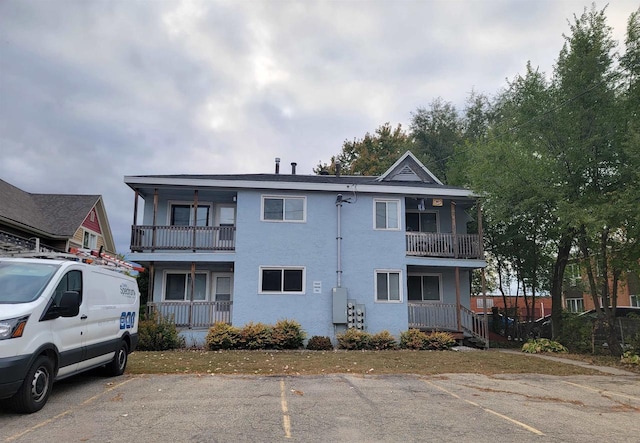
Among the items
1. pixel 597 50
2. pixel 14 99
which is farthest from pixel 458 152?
pixel 14 99

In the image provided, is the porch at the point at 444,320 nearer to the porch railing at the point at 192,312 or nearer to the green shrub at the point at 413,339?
the green shrub at the point at 413,339

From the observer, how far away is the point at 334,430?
18.1 feet

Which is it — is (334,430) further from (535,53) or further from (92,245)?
(92,245)

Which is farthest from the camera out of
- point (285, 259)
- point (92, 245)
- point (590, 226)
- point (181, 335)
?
point (92, 245)

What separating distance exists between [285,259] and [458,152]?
48.4 ft

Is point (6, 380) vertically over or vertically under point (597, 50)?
under

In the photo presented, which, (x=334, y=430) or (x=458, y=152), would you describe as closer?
(x=334, y=430)

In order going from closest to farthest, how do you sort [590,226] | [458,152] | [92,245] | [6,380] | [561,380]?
[6,380]
[561,380]
[590,226]
[458,152]
[92,245]

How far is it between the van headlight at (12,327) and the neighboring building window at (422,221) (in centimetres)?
1561

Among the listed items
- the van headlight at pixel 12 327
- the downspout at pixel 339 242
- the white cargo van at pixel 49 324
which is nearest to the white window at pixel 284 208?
the downspout at pixel 339 242

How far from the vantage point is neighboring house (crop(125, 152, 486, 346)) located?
16.2 m

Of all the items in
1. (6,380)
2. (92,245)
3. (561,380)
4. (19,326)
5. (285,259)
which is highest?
(92,245)

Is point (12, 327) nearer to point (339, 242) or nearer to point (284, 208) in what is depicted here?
point (284, 208)

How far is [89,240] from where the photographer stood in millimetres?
28062
